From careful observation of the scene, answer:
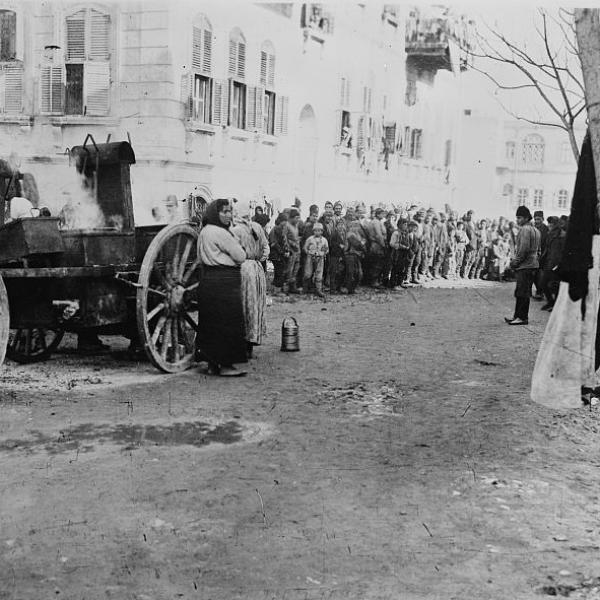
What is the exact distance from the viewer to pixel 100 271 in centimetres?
816

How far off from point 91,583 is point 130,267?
494 centimetres

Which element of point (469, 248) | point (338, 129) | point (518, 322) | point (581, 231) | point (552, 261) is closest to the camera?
point (581, 231)

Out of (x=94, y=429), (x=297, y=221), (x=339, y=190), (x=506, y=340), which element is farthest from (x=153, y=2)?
(x=94, y=429)

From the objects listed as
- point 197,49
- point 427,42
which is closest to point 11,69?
point 197,49

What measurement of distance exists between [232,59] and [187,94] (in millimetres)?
1889

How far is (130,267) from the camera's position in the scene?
8.52m

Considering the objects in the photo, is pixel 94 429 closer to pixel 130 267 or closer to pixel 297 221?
pixel 130 267

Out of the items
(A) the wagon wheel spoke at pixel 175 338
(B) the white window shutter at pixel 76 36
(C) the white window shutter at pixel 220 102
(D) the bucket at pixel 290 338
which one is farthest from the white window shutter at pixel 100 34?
(A) the wagon wheel spoke at pixel 175 338

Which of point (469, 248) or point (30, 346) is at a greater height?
point (469, 248)

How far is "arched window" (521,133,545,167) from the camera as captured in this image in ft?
212

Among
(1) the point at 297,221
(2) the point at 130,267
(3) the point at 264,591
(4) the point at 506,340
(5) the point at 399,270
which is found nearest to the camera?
(3) the point at 264,591

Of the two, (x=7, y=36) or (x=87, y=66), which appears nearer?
(x=7, y=36)

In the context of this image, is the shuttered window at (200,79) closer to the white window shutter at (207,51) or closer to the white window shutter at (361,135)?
the white window shutter at (207,51)

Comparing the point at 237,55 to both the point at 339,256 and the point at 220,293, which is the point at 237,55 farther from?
the point at 220,293
